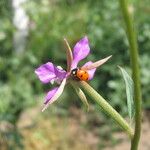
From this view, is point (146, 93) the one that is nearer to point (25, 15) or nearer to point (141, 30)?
point (141, 30)

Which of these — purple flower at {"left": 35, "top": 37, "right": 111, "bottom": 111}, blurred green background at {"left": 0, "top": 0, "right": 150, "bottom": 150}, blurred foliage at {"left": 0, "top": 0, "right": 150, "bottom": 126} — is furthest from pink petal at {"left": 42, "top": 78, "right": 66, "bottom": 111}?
blurred foliage at {"left": 0, "top": 0, "right": 150, "bottom": 126}

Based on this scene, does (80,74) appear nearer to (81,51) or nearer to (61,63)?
(81,51)

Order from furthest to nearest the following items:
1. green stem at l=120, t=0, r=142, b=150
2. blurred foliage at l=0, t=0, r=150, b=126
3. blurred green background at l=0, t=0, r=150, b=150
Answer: blurred foliage at l=0, t=0, r=150, b=126 → blurred green background at l=0, t=0, r=150, b=150 → green stem at l=120, t=0, r=142, b=150

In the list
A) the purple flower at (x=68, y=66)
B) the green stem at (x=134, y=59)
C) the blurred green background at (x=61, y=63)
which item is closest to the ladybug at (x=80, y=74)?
the purple flower at (x=68, y=66)

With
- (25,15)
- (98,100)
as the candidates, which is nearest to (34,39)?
(25,15)

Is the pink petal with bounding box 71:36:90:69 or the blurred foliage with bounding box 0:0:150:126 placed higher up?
the pink petal with bounding box 71:36:90:69

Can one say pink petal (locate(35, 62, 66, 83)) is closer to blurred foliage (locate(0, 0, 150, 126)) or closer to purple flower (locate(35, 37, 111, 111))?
purple flower (locate(35, 37, 111, 111))

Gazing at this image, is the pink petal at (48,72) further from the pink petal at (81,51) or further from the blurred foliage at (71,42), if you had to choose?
the blurred foliage at (71,42)
